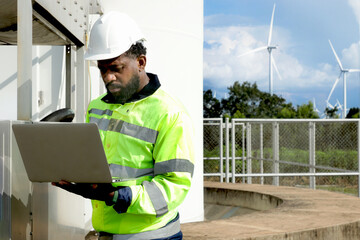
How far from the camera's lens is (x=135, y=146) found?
7.71ft

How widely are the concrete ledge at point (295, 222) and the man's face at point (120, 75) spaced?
196 centimetres

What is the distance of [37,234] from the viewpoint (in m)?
3.07

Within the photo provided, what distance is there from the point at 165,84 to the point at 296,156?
836cm

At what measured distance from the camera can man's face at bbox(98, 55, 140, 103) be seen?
7.79 ft

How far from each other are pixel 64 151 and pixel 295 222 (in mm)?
3093

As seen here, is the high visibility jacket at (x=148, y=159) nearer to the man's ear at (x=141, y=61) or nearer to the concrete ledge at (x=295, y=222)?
the man's ear at (x=141, y=61)

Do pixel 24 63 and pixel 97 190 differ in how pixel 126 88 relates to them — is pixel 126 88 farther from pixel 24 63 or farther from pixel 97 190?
pixel 24 63

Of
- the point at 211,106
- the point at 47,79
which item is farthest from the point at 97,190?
the point at 211,106

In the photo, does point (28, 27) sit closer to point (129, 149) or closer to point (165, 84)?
point (129, 149)

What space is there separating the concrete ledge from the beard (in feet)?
6.32

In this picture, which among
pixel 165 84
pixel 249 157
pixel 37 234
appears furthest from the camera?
pixel 249 157

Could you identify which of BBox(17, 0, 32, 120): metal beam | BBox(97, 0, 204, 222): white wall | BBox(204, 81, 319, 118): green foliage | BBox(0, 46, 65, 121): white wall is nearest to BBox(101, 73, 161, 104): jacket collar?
BBox(17, 0, 32, 120): metal beam

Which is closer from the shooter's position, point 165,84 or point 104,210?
point 104,210

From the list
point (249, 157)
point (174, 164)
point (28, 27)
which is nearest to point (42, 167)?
point (174, 164)
